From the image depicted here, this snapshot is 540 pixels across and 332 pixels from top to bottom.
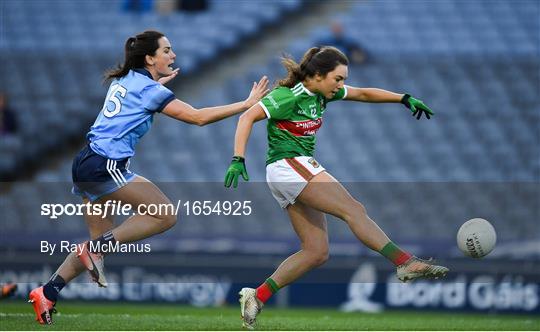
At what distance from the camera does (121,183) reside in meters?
8.85

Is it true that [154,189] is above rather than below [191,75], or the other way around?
below

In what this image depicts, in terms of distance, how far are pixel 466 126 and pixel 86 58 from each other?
6.64 metres

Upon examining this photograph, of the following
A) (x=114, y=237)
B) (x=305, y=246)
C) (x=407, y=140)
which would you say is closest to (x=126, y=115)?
(x=114, y=237)

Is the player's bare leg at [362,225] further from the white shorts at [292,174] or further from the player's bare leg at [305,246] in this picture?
the player's bare leg at [305,246]

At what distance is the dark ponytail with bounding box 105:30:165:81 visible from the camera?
29.7ft

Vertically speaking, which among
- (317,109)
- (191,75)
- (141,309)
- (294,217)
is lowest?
(141,309)

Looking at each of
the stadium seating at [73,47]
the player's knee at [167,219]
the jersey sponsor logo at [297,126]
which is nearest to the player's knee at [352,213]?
the jersey sponsor logo at [297,126]

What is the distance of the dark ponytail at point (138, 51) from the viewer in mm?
9039

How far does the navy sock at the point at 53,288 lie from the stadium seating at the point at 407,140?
21.5 feet

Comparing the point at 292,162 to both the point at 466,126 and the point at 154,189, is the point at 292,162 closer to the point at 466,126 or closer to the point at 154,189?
the point at 154,189

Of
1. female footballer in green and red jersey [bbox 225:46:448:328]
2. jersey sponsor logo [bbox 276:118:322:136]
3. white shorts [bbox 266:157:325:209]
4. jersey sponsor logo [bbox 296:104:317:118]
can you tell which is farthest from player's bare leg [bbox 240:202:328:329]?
jersey sponsor logo [bbox 296:104:317:118]

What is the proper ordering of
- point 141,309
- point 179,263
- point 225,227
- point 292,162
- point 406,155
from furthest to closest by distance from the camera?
point 406,155
point 225,227
point 179,263
point 141,309
point 292,162

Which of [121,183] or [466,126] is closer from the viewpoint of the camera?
[121,183]

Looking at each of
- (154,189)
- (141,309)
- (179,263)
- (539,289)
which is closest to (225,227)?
(179,263)
